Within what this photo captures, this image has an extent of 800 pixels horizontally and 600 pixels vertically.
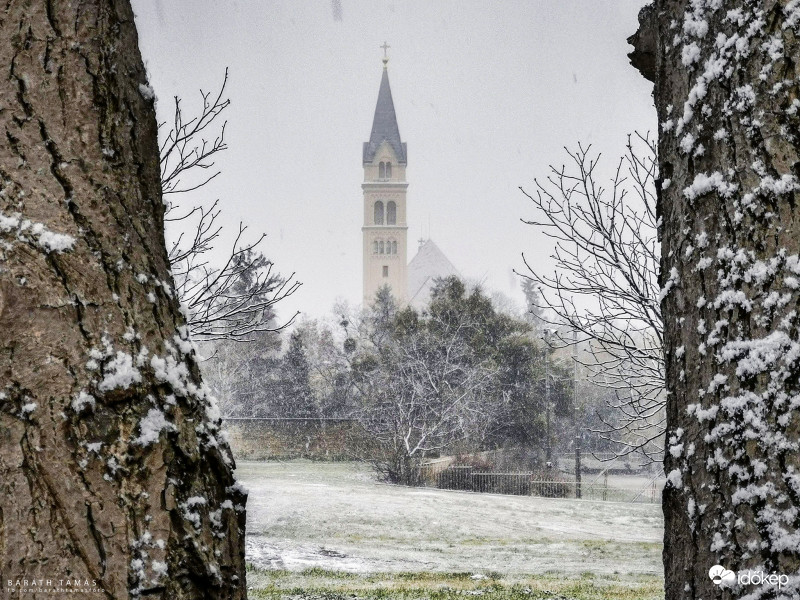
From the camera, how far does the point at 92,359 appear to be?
4.90ft

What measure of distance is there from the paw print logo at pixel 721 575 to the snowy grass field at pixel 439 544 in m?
5.79

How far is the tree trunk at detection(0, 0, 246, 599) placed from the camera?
1.43 m

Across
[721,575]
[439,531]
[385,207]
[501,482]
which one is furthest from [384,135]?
[721,575]

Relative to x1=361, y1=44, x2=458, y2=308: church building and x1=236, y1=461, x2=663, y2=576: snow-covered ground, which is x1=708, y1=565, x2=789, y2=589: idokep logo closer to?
x1=236, y1=461, x2=663, y2=576: snow-covered ground

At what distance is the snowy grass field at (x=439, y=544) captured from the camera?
8.11 m

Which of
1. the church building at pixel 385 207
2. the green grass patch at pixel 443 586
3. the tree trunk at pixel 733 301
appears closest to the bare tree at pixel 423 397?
the green grass patch at pixel 443 586

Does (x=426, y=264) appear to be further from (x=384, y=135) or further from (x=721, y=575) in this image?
(x=721, y=575)

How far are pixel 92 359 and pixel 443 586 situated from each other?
698 centimetres

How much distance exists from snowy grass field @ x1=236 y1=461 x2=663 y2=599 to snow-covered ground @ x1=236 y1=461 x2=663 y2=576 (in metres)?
0.02

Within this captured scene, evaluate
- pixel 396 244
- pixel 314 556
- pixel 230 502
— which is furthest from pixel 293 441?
pixel 396 244

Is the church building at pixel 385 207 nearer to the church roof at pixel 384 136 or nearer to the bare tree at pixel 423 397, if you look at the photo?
the church roof at pixel 384 136

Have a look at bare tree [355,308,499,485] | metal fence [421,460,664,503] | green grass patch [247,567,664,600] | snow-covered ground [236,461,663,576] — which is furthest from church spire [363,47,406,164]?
green grass patch [247,567,664,600]

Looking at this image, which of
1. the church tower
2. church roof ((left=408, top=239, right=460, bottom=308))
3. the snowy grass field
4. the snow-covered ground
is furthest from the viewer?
church roof ((left=408, top=239, right=460, bottom=308))

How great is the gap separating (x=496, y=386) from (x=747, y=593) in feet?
81.0
